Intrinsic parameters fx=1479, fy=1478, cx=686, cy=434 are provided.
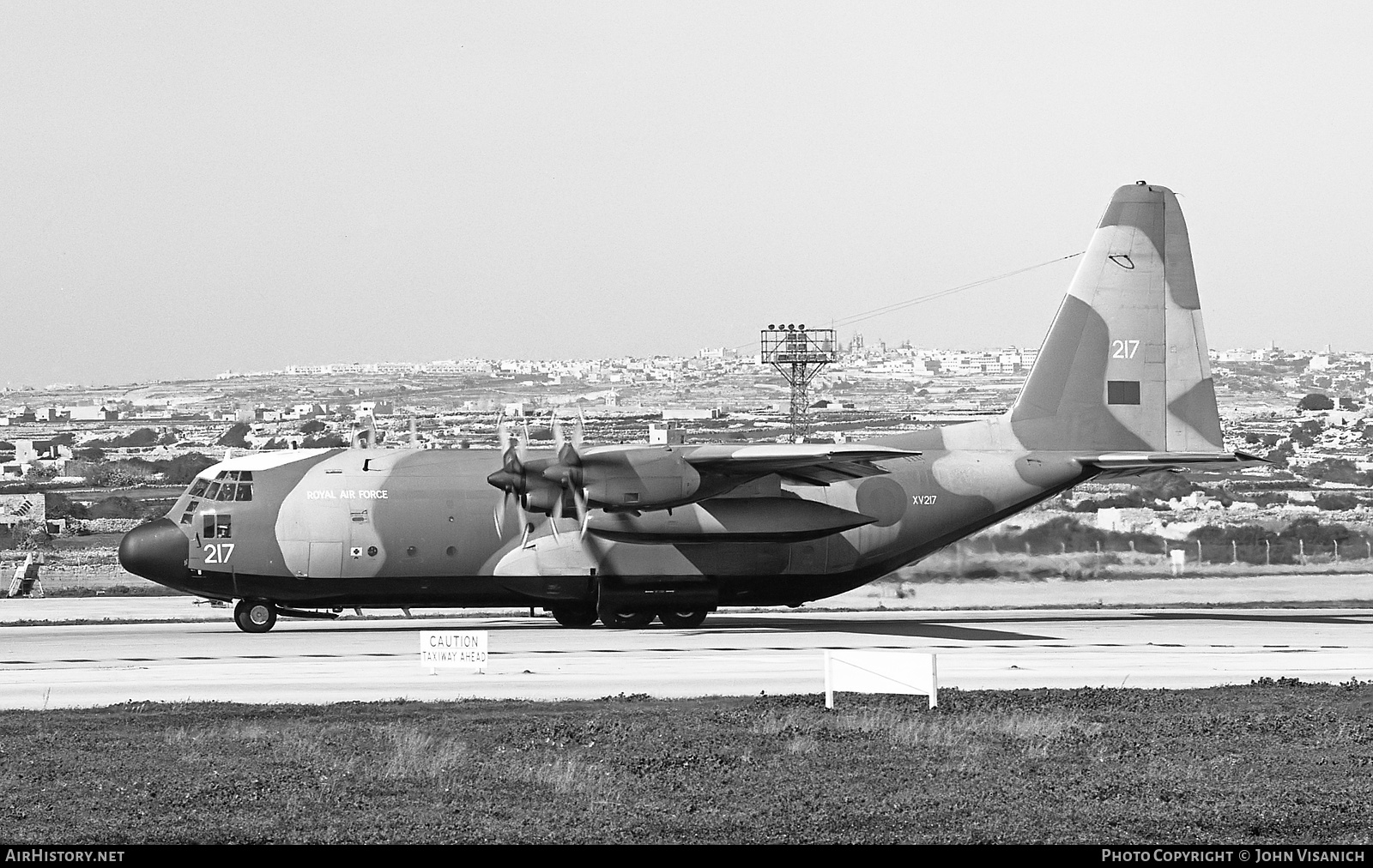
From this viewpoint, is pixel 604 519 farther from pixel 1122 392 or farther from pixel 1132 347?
pixel 1132 347

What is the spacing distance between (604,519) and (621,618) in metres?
3.21

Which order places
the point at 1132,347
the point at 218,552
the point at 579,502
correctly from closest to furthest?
1. the point at 579,502
2. the point at 218,552
3. the point at 1132,347

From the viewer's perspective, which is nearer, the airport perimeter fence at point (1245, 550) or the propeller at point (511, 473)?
the propeller at point (511, 473)

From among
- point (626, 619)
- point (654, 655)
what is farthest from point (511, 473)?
point (626, 619)

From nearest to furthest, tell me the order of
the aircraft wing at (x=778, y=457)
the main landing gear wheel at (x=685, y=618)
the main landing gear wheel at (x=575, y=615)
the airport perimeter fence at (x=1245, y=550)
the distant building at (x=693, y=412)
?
1. the aircraft wing at (x=778, y=457)
2. the main landing gear wheel at (x=575, y=615)
3. the main landing gear wheel at (x=685, y=618)
4. the airport perimeter fence at (x=1245, y=550)
5. the distant building at (x=693, y=412)

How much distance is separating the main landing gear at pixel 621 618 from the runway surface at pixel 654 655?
1.12 ft

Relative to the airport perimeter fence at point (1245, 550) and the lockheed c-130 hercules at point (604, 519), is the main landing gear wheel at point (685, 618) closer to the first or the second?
the lockheed c-130 hercules at point (604, 519)

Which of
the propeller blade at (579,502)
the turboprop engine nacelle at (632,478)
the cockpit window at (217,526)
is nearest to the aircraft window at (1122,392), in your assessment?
the turboprop engine nacelle at (632,478)

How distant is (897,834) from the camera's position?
13.4m

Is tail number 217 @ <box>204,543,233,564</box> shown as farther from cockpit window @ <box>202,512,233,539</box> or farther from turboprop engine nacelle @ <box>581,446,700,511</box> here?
turboprop engine nacelle @ <box>581,446,700,511</box>

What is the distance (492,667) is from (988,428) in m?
14.4

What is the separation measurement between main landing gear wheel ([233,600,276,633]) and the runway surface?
0.61 meters

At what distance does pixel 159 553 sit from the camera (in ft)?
103

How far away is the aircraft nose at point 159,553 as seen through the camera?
31.5m
